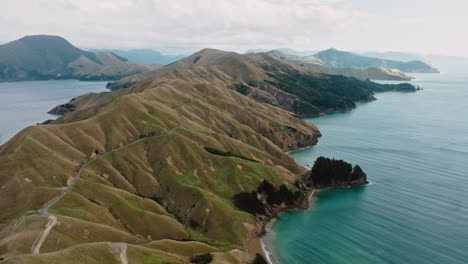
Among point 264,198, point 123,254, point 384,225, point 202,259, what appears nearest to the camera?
point 123,254

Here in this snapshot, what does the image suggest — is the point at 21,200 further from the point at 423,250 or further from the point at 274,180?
the point at 423,250

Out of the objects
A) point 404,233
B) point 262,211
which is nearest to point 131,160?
point 262,211

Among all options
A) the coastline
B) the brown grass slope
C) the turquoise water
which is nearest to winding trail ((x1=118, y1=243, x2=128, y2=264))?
the brown grass slope

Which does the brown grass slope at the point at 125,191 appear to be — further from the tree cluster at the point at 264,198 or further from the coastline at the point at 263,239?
the tree cluster at the point at 264,198

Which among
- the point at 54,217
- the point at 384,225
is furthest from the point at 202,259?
the point at 384,225

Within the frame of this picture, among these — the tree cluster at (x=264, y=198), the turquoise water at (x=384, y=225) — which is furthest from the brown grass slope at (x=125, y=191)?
the turquoise water at (x=384, y=225)

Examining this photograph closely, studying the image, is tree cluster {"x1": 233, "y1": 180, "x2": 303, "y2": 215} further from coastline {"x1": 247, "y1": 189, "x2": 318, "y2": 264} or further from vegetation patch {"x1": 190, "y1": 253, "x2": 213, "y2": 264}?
vegetation patch {"x1": 190, "y1": 253, "x2": 213, "y2": 264}

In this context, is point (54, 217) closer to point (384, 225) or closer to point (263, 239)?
point (263, 239)

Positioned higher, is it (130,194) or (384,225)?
(130,194)

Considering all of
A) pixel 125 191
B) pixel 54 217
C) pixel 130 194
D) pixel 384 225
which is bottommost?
pixel 384 225

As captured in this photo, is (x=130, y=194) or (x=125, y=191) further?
(x=125, y=191)

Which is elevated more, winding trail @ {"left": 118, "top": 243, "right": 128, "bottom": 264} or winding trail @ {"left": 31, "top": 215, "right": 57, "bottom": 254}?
winding trail @ {"left": 31, "top": 215, "right": 57, "bottom": 254}
